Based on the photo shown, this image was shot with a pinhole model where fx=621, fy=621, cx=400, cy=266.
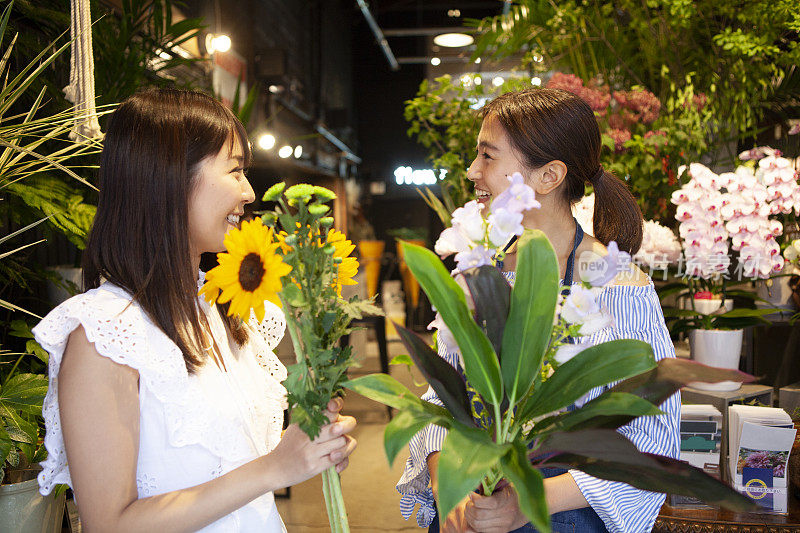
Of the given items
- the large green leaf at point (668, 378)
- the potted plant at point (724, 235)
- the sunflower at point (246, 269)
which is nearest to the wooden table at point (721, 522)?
the potted plant at point (724, 235)

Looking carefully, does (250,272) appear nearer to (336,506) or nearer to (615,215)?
(336,506)

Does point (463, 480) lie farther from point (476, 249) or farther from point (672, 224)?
point (672, 224)

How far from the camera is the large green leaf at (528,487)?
0.61 meters

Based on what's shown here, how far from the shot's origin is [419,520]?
4.27ft

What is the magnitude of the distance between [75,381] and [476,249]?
626 mm

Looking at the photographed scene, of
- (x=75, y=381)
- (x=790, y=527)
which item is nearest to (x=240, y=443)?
(x=75, y=381)

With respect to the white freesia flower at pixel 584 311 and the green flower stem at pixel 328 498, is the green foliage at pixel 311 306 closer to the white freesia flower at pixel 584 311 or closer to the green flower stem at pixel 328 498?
the green flower stem at pixel 328 498

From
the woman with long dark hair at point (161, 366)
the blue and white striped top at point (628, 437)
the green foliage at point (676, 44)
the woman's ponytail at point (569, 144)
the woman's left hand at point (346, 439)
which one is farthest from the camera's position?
the green foliage at point (676, 44)

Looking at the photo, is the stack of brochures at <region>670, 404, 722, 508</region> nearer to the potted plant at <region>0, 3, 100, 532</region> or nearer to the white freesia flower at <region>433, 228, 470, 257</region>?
the white freesia flower at <region>433, 228, 470, 257</region>

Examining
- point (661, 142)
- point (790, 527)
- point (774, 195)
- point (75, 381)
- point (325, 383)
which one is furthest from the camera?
point (661, 142)

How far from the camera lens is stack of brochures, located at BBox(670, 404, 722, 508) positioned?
1.56 m

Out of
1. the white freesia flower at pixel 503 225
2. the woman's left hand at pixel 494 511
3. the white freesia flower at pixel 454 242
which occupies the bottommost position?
the woman's left hand at pixel 494 511

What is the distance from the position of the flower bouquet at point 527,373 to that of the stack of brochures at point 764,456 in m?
1.00

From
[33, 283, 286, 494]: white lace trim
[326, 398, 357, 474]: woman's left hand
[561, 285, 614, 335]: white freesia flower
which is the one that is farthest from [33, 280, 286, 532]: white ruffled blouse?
[561, 285, 614, 335]: white freesia flower
